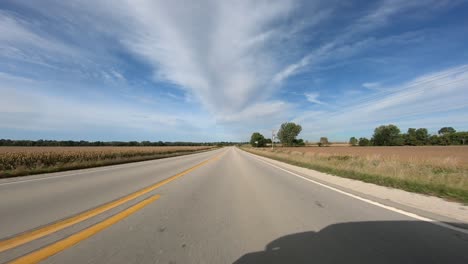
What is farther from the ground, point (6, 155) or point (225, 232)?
point (6, 155)

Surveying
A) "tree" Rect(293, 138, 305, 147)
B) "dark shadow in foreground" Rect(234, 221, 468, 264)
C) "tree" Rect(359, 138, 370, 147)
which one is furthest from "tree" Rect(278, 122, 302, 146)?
"dark shadow in foreground" Rect(234, 221, 468, 264)

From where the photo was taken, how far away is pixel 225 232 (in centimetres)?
345

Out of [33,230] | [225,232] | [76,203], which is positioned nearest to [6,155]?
[76,203]

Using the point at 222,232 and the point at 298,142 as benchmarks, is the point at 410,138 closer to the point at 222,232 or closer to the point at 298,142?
the point at 298,142

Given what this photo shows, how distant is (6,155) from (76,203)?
1432 cm

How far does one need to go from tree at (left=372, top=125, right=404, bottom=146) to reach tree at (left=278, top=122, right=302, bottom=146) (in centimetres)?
3322

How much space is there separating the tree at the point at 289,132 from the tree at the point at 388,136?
33.2 m

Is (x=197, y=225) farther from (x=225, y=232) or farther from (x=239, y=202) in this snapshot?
(x=239, y=202)

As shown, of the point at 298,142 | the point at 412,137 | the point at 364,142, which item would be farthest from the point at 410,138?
the point at 298,142

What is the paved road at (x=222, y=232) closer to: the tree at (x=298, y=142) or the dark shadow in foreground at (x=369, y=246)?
the dark shadow in foreground at (x=369, y=246)

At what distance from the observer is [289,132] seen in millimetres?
107688

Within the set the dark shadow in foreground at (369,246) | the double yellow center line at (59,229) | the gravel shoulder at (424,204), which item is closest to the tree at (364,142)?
the gravel shoulder at (424,204)

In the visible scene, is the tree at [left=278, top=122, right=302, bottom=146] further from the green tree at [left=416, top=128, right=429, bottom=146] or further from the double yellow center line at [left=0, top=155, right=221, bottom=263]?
the double yellow center line at [left=0, top=155, right=221, bottom=263]

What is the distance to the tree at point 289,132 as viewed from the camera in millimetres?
107312
